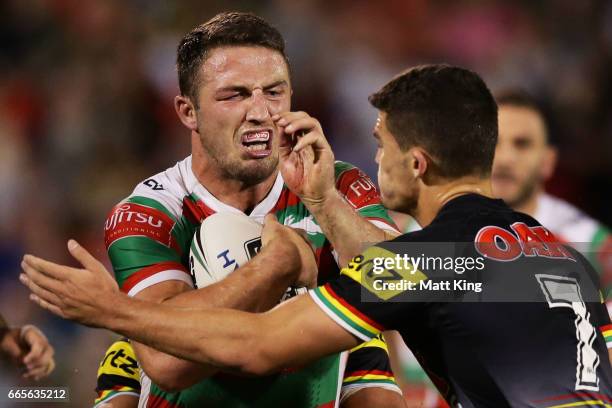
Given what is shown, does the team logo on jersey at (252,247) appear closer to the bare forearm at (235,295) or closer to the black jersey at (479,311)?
the bare forearm at (235,295)

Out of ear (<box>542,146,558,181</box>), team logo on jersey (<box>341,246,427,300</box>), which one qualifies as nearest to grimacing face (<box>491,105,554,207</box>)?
ear (<box>542,146,558,181</box>)

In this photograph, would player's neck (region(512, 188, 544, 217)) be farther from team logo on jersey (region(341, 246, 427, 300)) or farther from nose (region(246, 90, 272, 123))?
team logo on jersey (region(341, 246, 427, 300))

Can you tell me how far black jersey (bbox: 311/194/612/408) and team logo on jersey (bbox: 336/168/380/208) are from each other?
90 cm

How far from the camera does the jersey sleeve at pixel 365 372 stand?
4.30m

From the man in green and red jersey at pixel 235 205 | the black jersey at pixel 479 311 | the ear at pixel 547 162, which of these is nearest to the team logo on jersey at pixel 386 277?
the black jersey at pixel 479 311

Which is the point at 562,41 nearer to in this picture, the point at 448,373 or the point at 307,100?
the point at 307,100

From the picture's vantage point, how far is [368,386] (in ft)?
14.1

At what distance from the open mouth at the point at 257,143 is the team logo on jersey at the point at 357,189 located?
1.20 ft

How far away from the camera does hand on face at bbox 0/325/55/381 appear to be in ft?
14.6

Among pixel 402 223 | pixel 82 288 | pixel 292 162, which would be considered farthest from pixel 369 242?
pixel 402 223

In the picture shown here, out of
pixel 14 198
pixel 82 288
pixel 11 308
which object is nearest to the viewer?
pixel 82 288

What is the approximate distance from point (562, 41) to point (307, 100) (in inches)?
97.0

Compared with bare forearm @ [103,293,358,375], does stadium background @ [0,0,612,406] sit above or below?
above

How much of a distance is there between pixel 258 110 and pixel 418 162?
0.88 metres
